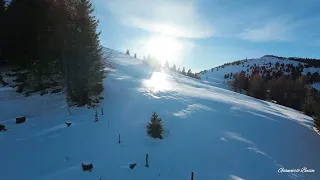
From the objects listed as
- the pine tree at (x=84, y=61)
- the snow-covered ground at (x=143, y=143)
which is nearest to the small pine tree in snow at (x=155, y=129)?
the snow-covered ground at (x=143, y=143)

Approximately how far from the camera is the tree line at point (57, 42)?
21281mm

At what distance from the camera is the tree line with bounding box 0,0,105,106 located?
21281 mm

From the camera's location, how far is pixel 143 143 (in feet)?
56.7

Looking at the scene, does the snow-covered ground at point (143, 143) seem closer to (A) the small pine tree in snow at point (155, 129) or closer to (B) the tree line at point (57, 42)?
(A) the small pine tree in snow at point (155, 129)

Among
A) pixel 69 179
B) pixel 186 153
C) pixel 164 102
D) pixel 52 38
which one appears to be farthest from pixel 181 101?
pixel 69 179

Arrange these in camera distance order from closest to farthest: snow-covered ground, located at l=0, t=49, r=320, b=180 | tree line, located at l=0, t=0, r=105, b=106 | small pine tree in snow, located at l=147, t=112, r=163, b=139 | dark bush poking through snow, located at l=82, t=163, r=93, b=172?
dark bush poking through snow, located at l=82, t=163, r=93, b=172
snow-covered ground, located at l=0, t=49, r=320, b=180
small pine tree in snow, located at l=147, t=112, r=163, b=139
tree line, located at l=0, t=0, r=105, b=106

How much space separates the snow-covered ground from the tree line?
236 cm

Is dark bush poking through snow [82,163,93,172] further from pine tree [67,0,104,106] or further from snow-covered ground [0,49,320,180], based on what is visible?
pine tree [67,0,104,106]

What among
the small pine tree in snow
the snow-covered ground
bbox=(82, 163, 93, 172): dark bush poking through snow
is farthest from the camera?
the small pine tree in snow

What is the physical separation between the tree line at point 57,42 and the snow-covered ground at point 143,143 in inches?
93.1

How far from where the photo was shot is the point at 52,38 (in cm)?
2119

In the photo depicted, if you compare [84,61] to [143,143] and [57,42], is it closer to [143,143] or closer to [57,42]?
[57,42]

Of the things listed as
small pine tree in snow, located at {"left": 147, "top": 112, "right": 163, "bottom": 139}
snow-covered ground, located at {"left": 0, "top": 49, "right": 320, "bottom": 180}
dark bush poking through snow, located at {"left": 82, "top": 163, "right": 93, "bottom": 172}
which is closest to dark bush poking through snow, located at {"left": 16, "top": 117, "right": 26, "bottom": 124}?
snow-covered ground, located at {"left": 0, "top": 49, "right": 320, "bottom": 180}

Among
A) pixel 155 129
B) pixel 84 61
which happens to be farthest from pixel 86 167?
pixel 84 61
